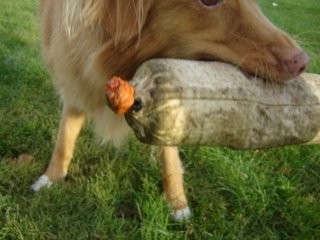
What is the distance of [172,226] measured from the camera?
289cm

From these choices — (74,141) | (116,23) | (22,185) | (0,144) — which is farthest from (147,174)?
(116,23)

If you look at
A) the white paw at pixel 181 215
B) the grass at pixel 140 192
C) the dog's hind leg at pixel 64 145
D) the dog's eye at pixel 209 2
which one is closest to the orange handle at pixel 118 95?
the dog's eye at pixel 209 2

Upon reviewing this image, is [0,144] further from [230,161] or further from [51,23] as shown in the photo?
[230,161]

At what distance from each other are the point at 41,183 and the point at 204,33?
1578mm

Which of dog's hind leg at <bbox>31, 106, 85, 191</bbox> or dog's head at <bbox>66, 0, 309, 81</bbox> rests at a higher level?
dog's head at <bbox>66, 0, 309, 81</bbox>

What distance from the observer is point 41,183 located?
3.15 metres

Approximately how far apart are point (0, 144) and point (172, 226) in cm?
144

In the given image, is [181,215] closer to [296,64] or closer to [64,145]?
[64,145]

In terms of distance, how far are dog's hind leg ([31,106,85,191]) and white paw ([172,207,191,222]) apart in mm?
876

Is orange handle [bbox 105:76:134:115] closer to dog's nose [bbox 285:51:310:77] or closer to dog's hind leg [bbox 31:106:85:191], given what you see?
dog's nose [bbox 285:51:310:77]

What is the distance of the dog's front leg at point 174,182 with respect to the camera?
9.73 feet

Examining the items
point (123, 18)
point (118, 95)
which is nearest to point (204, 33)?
point (123, 18)

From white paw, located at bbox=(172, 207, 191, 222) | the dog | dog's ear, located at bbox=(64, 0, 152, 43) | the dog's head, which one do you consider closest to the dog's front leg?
white paw, located at bbox=(172, 207, 191, 222)

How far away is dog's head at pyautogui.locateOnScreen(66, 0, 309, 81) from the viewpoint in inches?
83.4
